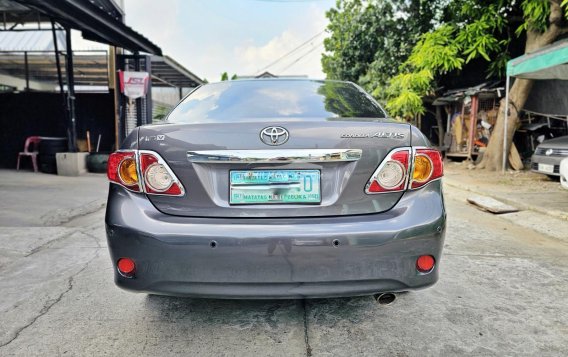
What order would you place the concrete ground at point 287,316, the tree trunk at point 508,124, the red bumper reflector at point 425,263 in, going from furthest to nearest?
the tree trunk at point 508,124, the concrete ground at point 287,316, the red bumper reflector at point 425,263

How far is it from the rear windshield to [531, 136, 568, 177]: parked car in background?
18.4ft

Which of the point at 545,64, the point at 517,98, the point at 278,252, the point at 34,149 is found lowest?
the point at 278,252

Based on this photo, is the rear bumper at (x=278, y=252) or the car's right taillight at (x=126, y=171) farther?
the car's right taillight at (x=126, y=171)

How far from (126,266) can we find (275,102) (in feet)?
4.39

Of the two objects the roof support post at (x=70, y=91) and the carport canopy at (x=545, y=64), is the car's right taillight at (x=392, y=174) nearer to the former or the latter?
the carport canopy at (x=545, y=64)

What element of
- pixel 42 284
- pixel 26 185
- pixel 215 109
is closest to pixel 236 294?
pixel 215 109

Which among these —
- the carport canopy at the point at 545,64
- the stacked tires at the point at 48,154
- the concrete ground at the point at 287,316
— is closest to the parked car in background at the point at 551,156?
the carport canopy at the point at 545,64

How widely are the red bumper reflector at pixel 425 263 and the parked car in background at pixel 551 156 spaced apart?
636 centimetres

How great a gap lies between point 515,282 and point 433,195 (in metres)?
1.44

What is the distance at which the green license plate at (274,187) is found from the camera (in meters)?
1.85

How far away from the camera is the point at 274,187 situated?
1.85m

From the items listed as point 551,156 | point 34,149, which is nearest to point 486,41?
point 551,156

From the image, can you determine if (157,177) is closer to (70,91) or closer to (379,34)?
(70,91)

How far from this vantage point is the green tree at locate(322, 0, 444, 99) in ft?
39.5
